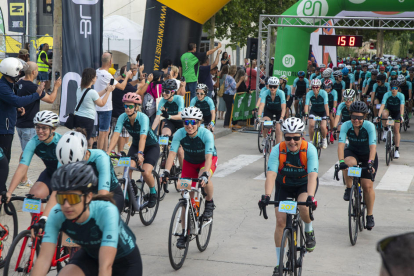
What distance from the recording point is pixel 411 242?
60.5 inches

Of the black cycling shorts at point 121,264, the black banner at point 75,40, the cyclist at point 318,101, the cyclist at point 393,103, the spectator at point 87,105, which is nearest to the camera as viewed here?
the black cycling shorts at point 121,264

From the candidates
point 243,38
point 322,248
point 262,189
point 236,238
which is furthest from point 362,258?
point 243,38

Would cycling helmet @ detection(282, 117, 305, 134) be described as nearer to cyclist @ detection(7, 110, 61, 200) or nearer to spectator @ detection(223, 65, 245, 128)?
cyclist @ detection(7, 110, 61, 200)

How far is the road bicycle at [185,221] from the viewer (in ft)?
20.0

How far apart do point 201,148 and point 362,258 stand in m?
2.51

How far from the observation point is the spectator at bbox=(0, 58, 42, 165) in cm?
733

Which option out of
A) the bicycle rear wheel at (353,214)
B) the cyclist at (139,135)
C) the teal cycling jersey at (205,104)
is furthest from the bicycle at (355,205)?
the teal cycling jersey at (205,104)

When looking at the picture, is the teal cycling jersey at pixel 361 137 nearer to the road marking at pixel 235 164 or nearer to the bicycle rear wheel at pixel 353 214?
the bicycle rear wheel at pixel 353 214

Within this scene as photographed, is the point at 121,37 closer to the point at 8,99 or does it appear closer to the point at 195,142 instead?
the point at 8,99

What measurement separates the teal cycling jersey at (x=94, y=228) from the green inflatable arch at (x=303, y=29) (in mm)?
16882

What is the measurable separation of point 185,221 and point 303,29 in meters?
14.7

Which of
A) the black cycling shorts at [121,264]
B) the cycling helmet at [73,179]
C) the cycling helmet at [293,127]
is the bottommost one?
the black cycling shorts at [121,264]

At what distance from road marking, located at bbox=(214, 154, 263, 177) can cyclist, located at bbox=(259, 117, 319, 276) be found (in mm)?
5777

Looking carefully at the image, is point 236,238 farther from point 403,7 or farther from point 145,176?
point 403,7
